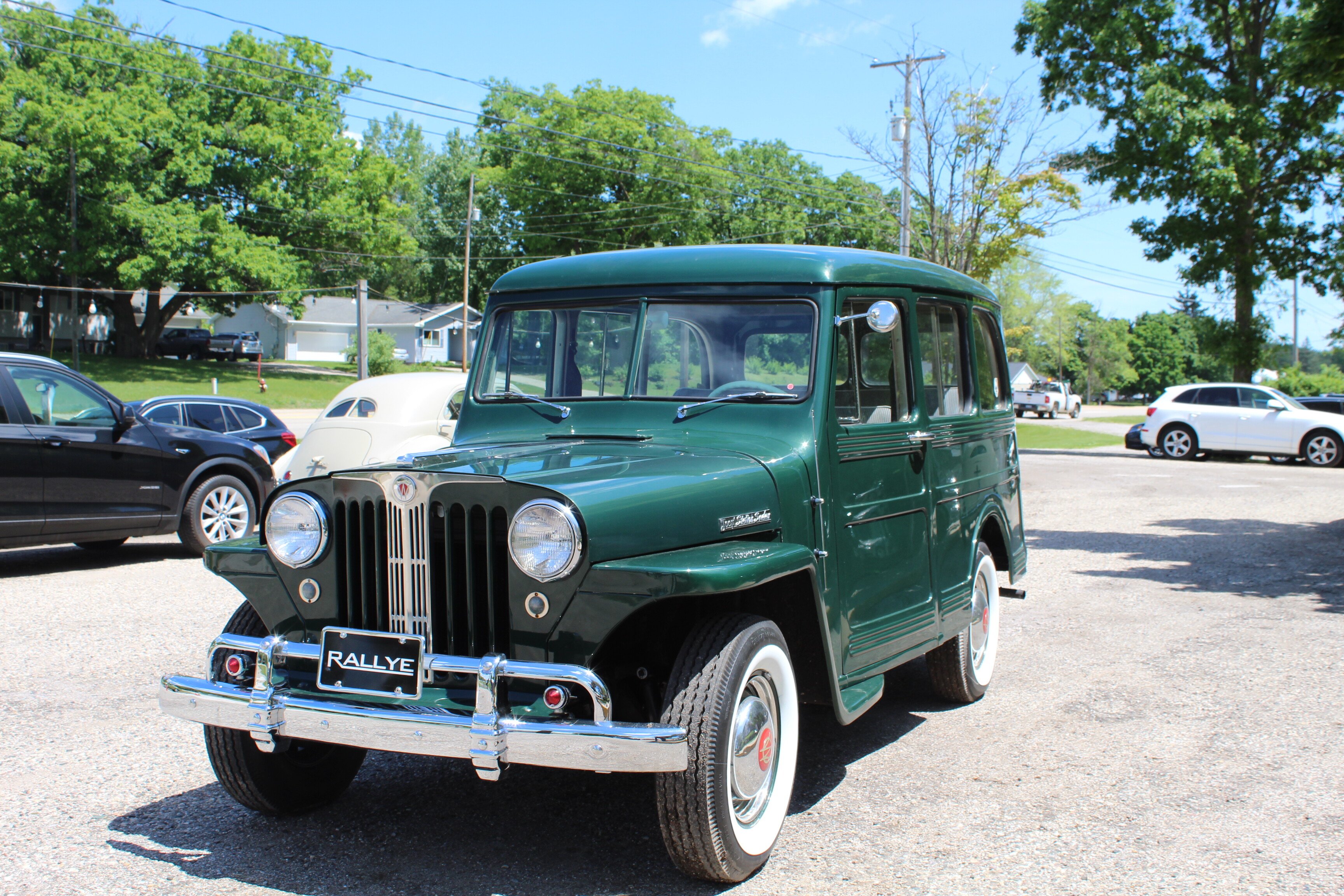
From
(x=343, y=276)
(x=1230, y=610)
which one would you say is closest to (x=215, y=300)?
(x=343, y=276)

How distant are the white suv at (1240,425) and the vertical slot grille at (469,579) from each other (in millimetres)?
Result: 23315

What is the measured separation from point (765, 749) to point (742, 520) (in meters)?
0.79

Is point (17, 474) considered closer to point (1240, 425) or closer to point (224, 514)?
point (224, 514)

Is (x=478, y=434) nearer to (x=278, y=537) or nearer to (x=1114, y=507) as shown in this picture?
(x=278, y=537)

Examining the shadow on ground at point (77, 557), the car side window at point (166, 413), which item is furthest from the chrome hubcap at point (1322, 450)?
the shadow on ground at point (77, 557)

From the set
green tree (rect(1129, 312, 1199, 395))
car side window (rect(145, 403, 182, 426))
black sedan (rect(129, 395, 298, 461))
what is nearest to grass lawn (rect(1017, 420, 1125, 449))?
black sedan (rect(129, 395, 298, 461))

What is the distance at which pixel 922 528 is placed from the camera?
4.99 m

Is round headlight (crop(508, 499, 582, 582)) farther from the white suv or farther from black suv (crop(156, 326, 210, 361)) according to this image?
black suv (crop(156, 326, 210, 361))

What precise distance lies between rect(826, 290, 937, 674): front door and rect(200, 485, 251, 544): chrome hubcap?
7.45 m

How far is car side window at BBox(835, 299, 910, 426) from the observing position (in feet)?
14.8

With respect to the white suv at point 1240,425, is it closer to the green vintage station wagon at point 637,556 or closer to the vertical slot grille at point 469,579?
the green vintage station wagon at point 637,556

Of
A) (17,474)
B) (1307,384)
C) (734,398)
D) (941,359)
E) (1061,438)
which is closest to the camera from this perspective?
(734,398)

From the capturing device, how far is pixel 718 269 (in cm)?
460

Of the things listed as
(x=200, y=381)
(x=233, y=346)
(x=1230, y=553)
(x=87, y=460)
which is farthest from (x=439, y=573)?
(x=233, y=346)
